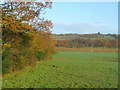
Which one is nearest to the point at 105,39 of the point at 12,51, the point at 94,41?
the point at 94,41

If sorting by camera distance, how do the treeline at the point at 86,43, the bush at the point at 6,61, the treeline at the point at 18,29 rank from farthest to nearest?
the treeline at the point at 86,43, the bush at the point at 6,61, the treeline at the point at 18,29

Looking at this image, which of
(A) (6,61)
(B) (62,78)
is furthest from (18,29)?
(B) (62,78)

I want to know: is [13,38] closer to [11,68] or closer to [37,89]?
[11,68]

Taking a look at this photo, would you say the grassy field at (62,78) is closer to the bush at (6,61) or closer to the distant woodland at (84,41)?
the bush at (6,61)

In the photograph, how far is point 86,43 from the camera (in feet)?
245

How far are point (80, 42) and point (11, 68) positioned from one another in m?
60.7

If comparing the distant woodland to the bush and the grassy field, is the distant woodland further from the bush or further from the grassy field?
the bush

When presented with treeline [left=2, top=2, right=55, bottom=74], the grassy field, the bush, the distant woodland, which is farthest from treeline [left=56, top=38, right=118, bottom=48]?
the bush

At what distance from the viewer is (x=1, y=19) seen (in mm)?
9680

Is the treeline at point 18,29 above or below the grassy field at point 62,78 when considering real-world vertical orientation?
above

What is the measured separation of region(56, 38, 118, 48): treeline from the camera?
241 feet

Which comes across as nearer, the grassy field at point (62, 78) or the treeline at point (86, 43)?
the grassy field at point (62, 78)

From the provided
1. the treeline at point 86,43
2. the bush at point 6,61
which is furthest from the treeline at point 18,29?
A: the treeline at point 86,43

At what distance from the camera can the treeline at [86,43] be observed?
7338cm
